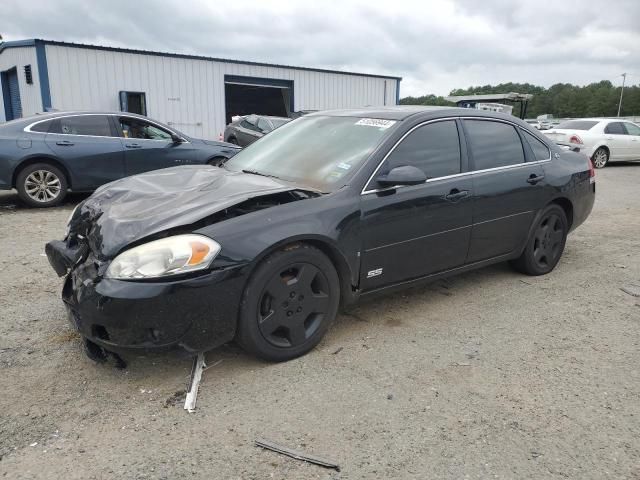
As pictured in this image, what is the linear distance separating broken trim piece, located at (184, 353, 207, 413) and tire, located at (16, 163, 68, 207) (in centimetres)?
590

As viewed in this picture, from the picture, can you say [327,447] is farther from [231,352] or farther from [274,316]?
[231,352]

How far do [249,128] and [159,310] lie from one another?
40.5ft

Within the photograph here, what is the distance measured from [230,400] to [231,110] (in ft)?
79.7

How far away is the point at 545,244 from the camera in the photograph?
4820 millimetres

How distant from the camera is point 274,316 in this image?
299cm

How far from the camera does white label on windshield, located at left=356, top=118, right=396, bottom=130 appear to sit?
12.3 ft

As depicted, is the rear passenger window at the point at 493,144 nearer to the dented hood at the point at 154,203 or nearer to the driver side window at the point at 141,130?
the dented hood at the point at 154,203

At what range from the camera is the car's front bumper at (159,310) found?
2.59 metres

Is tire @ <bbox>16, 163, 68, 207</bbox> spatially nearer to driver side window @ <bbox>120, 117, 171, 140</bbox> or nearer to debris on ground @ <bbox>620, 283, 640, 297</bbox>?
driver side window @ <bbox>120, 117, 171, 140</bbox>

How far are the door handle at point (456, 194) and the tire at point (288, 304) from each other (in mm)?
1180

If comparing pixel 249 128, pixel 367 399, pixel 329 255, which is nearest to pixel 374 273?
pixel 329 255

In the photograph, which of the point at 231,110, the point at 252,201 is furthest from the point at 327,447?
the point at 231,110

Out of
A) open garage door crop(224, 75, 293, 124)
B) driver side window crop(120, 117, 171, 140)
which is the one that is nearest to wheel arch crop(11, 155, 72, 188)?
driver side window crop(120, 117, 171, 140)

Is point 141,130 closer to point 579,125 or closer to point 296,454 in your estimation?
point 296,454
